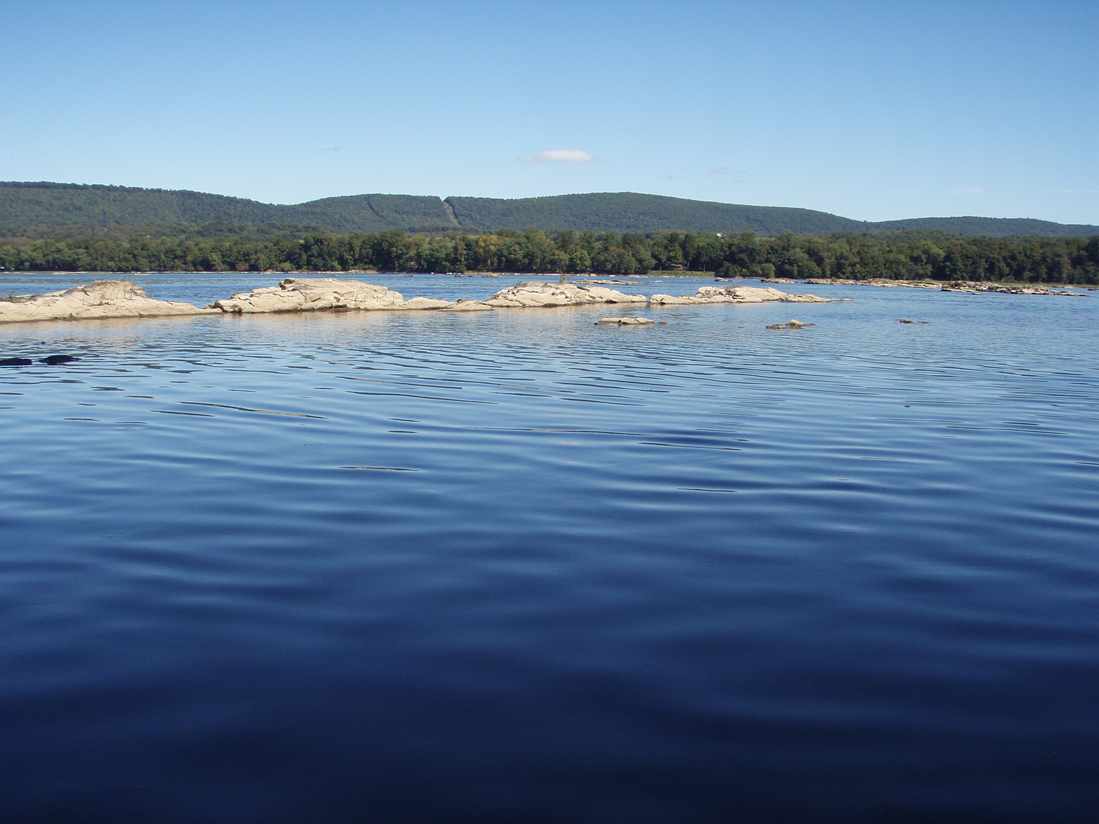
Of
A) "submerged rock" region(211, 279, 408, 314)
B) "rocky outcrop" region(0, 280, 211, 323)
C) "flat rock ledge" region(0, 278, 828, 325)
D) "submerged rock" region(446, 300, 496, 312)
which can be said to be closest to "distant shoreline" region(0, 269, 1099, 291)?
"flat rock ledge" region(0, 278, 828, 325)

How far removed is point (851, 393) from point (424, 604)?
46.4 feet

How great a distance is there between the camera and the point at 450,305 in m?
51.4

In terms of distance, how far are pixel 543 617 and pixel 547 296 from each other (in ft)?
168

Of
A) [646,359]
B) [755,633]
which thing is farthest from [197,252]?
[755,633]

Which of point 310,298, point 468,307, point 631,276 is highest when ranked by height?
point 631,276

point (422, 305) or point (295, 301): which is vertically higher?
point (295, 301)

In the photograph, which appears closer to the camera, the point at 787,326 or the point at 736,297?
the point at 787,326

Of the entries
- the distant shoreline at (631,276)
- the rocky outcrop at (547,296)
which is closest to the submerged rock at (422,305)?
the rocky outcrop at (547,296)

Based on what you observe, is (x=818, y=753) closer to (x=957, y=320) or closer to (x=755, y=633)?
(x=755, y=633)

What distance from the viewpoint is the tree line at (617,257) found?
14600 cm

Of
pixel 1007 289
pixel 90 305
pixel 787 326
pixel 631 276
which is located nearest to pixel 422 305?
pixel 90 305

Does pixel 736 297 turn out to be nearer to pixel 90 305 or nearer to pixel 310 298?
pixel 310 298

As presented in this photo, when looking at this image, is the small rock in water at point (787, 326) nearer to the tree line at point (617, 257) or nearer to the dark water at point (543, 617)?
the dark water at point (543, 617)

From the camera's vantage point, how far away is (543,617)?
20.2 ft
